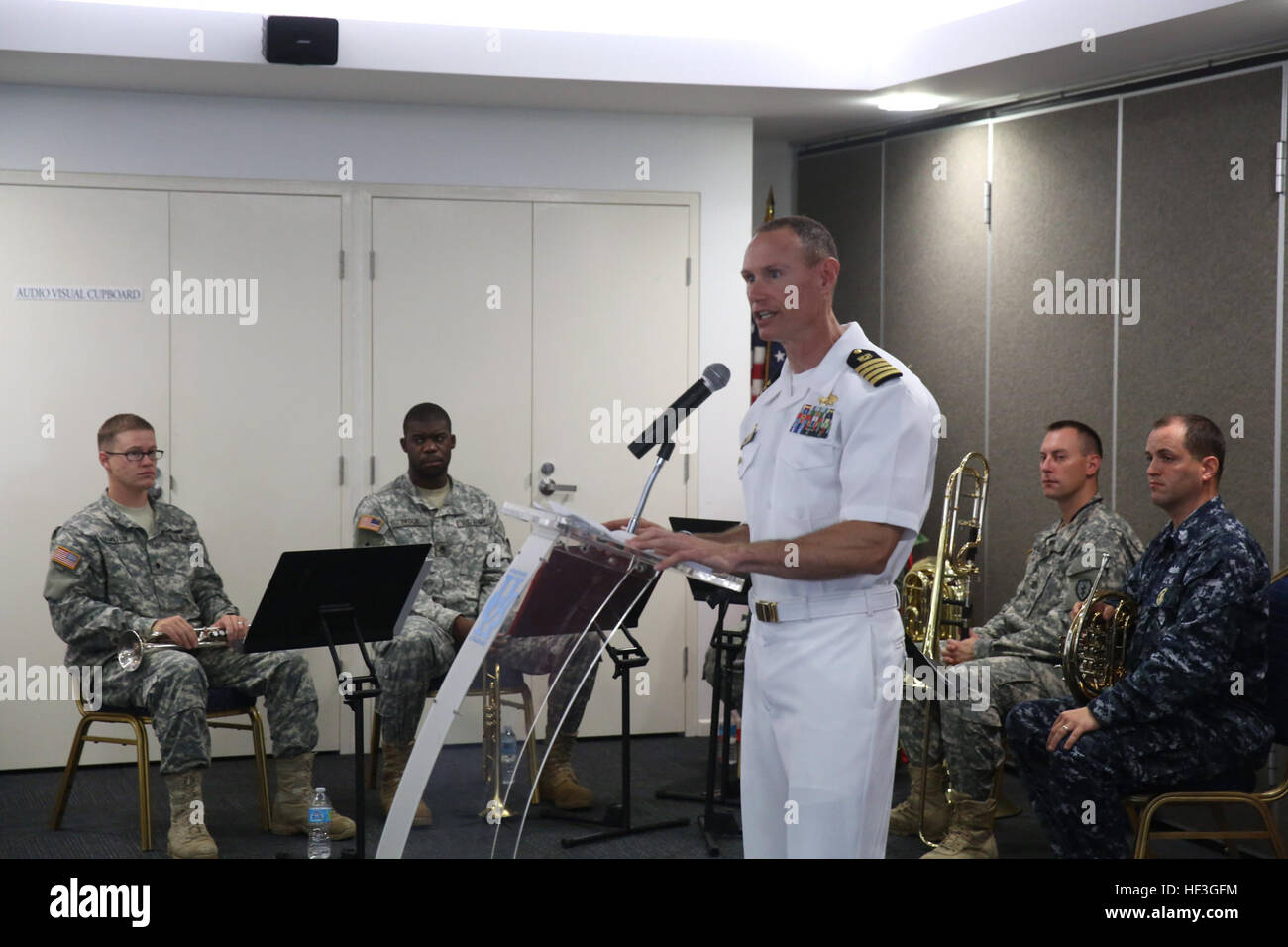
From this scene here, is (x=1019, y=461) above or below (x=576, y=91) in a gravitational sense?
below

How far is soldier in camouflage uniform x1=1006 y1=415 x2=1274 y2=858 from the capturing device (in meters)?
3.49

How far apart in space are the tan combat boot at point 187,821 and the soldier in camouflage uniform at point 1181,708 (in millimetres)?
2678

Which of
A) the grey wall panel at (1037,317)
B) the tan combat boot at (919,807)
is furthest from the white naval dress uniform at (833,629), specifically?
the grey wall panel at (1037,317)

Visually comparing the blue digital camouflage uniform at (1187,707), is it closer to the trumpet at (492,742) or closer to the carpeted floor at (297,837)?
the carpeted floor at (297,837)

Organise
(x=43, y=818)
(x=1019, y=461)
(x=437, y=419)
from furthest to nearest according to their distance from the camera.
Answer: (x=1019, y=461)
(x=437, y=419)
(x=43, y=818)

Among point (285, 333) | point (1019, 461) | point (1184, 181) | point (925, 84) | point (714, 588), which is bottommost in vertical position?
point (714, 588)

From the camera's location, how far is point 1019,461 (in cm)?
565

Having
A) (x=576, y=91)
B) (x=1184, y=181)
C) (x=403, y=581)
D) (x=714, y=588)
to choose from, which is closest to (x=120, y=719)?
(x=403, y=581)

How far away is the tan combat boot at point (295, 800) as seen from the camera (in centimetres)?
464

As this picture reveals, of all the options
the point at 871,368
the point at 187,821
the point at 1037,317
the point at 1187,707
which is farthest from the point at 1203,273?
the point at 187,821

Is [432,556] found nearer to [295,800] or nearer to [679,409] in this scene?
[295,800]

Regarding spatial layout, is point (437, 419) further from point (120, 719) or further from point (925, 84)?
point (925, 84)

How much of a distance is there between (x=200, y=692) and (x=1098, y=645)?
115 inches
